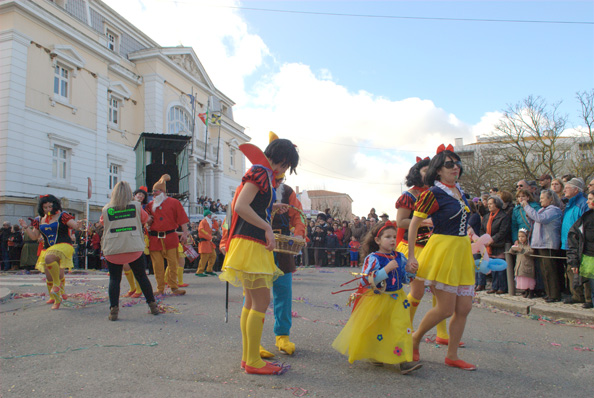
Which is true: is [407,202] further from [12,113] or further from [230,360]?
[12,113]

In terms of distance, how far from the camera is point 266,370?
3416 millimetres

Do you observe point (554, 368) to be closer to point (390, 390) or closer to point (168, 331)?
point (390, 390)

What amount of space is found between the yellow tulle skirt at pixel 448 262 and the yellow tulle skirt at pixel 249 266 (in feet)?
4.60

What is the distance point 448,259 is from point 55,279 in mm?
5994

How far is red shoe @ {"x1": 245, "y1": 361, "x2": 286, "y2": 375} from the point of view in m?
3.41

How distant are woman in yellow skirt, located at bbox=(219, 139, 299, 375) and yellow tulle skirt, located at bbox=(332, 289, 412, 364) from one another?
0.66 metres

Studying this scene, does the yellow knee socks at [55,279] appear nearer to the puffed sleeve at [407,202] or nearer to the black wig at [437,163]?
the puffed sleeve at [407,202]

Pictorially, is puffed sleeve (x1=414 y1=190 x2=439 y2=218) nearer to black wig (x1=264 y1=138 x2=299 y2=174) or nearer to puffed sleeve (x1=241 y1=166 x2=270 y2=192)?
black wig (x1=264 y1=138 x2=299 y2=174)

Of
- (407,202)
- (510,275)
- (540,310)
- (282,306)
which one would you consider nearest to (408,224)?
(407,202)

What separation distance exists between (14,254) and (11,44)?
1047cm

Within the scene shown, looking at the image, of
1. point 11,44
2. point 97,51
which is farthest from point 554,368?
point 97,51

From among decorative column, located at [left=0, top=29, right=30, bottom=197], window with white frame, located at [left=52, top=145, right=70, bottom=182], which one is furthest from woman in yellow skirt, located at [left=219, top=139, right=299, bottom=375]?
window with white frame, located at [left=52, top=145, right=70, bottom=182]

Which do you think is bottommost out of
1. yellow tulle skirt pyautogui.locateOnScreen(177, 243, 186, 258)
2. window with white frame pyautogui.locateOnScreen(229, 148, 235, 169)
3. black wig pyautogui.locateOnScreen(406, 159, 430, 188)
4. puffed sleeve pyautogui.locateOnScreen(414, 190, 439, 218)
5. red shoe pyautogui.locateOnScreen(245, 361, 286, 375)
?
red shoe pyautogui.locateOnScreen(245, 361, 286, 375)

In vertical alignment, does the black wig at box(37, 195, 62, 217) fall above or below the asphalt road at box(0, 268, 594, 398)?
above
